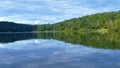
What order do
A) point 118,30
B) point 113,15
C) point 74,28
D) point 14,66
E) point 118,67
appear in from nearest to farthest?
point 118,67 < point 14,66 < point 118,30 < point 113,15 < point 74,28

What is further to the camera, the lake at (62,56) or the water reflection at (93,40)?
the water reflection at (93,40)

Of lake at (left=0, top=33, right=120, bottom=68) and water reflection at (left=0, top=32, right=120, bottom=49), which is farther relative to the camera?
water reflection at (left=0, top=32, right=120, bottom=49)

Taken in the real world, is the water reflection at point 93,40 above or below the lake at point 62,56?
below

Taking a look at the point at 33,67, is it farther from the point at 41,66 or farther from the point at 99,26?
the point at 99,26

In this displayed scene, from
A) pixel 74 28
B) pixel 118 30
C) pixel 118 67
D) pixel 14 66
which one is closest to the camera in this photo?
pixel 118 67

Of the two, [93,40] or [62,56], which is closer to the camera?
[62,56]

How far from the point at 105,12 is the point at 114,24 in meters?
64.4

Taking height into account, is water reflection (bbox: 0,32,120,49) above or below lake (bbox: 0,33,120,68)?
below

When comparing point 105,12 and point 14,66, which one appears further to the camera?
point 105,12

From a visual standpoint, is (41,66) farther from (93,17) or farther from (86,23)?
(93,17)

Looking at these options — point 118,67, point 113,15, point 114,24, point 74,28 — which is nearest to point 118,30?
point 114,24

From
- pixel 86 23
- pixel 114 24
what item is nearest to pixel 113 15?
pixel 86 23

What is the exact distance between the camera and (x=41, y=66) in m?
19.1

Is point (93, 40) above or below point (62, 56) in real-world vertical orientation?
below
